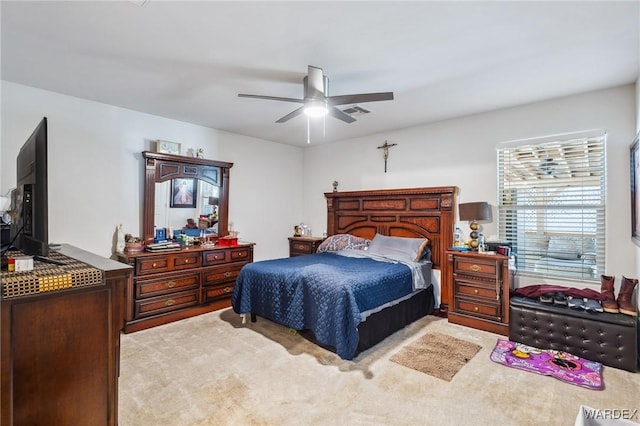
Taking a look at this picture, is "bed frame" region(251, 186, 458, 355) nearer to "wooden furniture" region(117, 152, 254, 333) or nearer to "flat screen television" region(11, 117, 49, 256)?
"wooden furniture" region(117, 152, 254, 333)

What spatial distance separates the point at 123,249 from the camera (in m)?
3.76

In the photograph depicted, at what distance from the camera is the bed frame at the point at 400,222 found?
136 inches

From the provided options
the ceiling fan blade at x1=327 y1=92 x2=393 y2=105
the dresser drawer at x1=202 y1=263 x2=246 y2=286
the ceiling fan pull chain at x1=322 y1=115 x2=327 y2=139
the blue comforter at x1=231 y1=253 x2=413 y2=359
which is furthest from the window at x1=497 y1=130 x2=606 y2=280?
the dresser drawer at x1=202 y1=263 x2=246 y2=286

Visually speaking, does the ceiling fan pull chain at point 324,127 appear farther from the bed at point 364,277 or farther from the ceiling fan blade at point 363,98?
the ceiling fan blade at point 363,98

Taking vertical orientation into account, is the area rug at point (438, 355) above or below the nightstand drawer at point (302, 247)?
below

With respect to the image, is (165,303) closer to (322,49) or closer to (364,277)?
(364,277)

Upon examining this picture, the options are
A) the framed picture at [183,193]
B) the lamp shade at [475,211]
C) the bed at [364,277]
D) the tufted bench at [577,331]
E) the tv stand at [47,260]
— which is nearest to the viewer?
the tv stand at [47,260]

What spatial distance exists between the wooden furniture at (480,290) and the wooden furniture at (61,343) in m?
3.51

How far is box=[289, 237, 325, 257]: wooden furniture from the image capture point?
17.6 ft

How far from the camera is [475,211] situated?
3752 millimetres

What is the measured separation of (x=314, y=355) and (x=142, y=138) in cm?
349

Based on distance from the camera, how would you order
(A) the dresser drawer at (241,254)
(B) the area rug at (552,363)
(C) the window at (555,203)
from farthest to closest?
(A) the dresser drawer at (241,254) < (C) the window at (555,203) < (B) the area rug at (552,363)

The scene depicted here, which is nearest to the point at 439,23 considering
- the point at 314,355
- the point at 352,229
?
the point at 314,355

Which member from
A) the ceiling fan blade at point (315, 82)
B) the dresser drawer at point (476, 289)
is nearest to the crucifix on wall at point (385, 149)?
the dresser drawer at point (476, 289)
